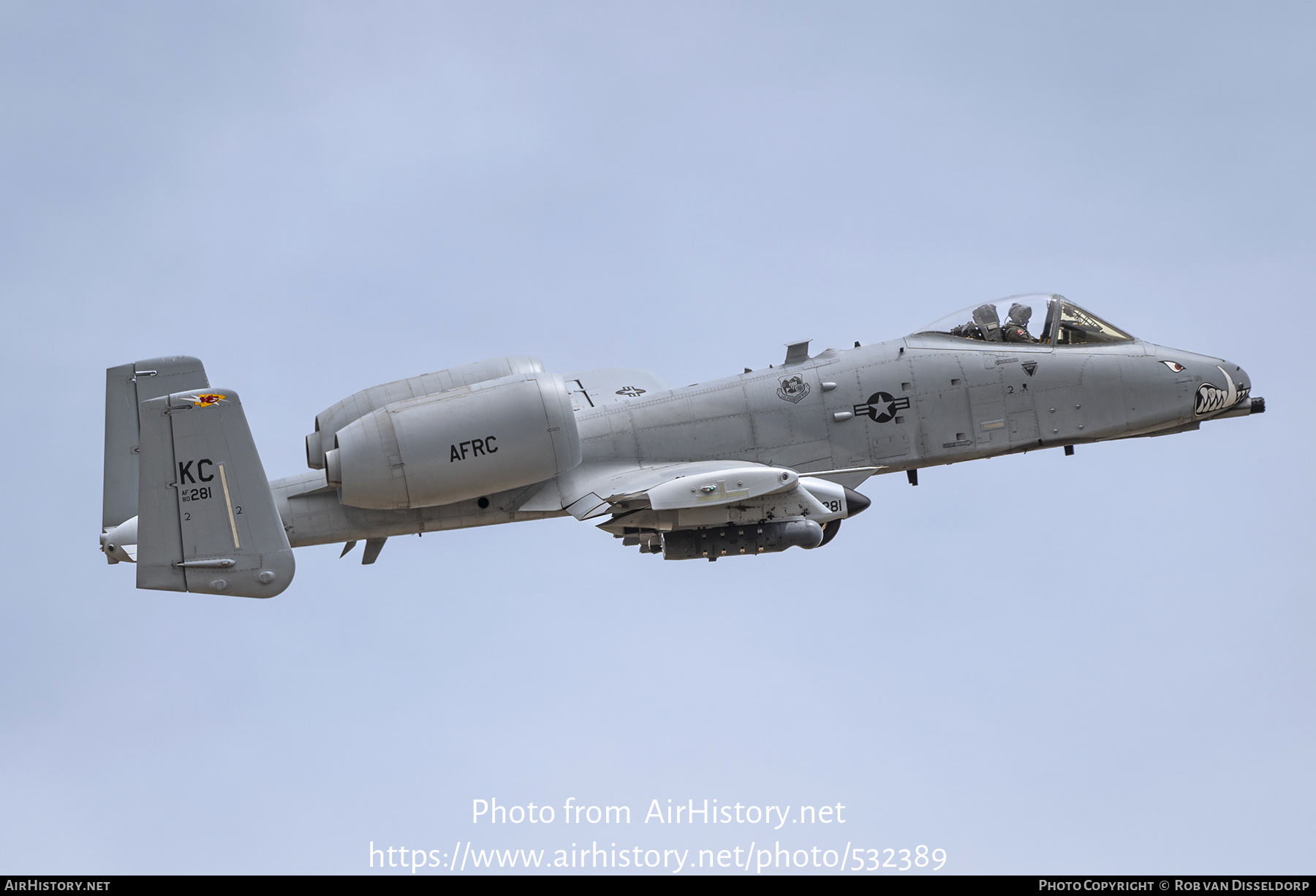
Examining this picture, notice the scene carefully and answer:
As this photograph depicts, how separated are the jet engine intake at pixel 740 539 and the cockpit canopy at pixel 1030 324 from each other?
3746 mm

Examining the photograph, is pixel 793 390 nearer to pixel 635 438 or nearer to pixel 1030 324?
pixel 635 438

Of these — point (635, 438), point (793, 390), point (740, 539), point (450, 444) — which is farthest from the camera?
point (793, 390)

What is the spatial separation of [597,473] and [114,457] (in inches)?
253

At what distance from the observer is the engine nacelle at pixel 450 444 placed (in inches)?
628

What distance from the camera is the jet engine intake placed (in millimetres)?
16906

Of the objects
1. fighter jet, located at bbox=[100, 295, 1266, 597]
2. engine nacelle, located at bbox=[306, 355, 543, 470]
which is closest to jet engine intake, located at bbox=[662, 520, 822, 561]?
fighter jet, located at bbox=[100, 295, 1266, 597]

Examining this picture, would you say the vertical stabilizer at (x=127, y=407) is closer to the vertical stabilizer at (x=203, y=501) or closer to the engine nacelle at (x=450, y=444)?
the vertical stabilizer at (x=203, y=501)

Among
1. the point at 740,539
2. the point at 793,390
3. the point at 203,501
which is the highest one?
the point at 793,390

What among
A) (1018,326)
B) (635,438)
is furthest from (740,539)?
(1018,326)

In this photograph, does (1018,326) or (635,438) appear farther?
(1018,326)

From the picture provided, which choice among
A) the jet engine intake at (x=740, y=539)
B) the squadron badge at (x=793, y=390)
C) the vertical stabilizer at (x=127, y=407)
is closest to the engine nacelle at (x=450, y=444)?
the jet engine intake at (x=740, y=539)

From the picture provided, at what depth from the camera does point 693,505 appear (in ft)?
52.9

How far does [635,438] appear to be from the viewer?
57.9ft

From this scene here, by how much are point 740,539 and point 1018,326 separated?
209 inches
